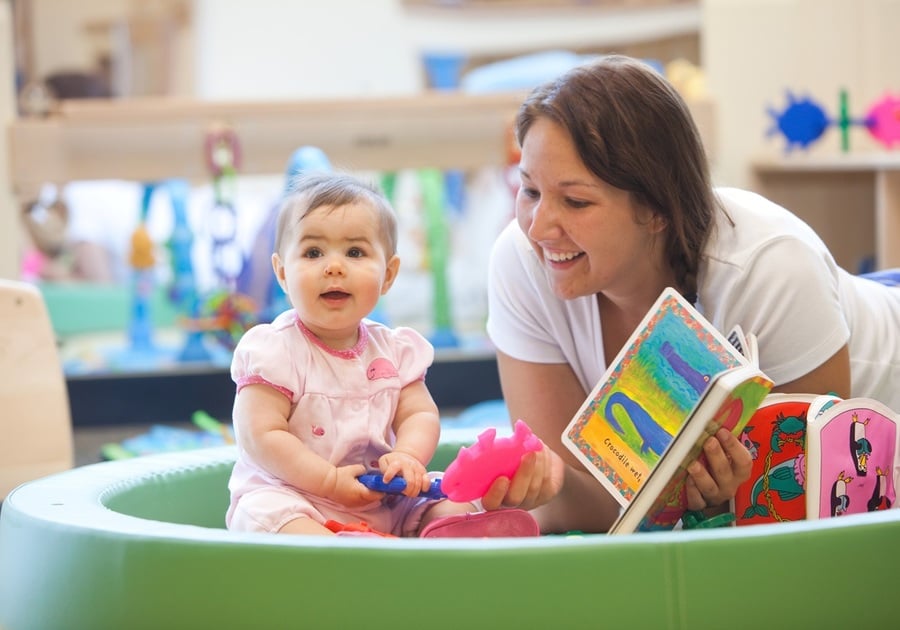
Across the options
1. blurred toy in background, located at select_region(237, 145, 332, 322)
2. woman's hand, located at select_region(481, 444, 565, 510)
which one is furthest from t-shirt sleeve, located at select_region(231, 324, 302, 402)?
blurred toy in background, located at select_region(237, 145, 332, 322)

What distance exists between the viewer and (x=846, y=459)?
1145mm

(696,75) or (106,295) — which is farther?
(106,295)

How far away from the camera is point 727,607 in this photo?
35.7 inches

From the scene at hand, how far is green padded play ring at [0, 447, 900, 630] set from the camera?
0.90 metres

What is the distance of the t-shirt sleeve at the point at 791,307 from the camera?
4.04ft

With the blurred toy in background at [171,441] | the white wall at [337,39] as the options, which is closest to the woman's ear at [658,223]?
the blurred toy in background at [171,441]

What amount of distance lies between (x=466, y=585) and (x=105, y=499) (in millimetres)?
536

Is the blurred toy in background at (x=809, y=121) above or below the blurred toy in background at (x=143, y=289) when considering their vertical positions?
above

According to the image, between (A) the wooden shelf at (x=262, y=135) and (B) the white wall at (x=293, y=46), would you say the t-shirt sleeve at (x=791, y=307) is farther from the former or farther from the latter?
(B) the white wall at (x=293, y=46)

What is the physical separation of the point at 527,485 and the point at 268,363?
26cm

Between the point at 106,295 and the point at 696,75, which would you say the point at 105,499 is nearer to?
the point at 696,75

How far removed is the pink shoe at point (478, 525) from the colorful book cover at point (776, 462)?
229mm

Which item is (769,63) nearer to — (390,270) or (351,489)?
(390,270)

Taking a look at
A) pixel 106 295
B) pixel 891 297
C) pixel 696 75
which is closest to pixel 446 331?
pixel 696 75
